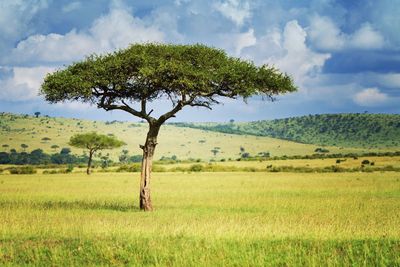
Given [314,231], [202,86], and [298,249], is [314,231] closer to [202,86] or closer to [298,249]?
[298,249]

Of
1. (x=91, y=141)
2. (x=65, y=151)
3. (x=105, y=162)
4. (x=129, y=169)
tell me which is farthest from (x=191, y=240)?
(x=65, y=151)

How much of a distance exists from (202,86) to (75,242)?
15.3 m

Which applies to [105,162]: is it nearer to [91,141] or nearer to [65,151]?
[91,141]

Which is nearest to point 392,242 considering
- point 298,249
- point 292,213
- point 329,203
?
point 298,249

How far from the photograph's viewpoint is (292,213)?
2761 cm

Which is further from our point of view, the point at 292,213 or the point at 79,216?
the point at 292,213

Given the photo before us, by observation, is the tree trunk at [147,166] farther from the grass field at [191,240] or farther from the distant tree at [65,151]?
the distant tree at [65,151]

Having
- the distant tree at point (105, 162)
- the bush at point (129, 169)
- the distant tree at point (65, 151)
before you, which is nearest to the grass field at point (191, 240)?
the bush at point (129, 169)

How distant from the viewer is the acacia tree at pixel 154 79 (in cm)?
2912

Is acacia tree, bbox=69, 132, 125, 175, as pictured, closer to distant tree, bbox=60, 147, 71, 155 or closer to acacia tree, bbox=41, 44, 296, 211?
acacia tree, bbox=41, 44, 296, 211

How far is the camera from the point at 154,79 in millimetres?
29188

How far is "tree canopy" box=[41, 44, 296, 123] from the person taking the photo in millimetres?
29094

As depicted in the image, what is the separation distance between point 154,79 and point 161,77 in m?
0.52

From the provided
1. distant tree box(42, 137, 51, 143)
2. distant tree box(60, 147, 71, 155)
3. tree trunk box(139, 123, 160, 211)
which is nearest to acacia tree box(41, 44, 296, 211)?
tree trunk box(139, 123, 160, 211)
